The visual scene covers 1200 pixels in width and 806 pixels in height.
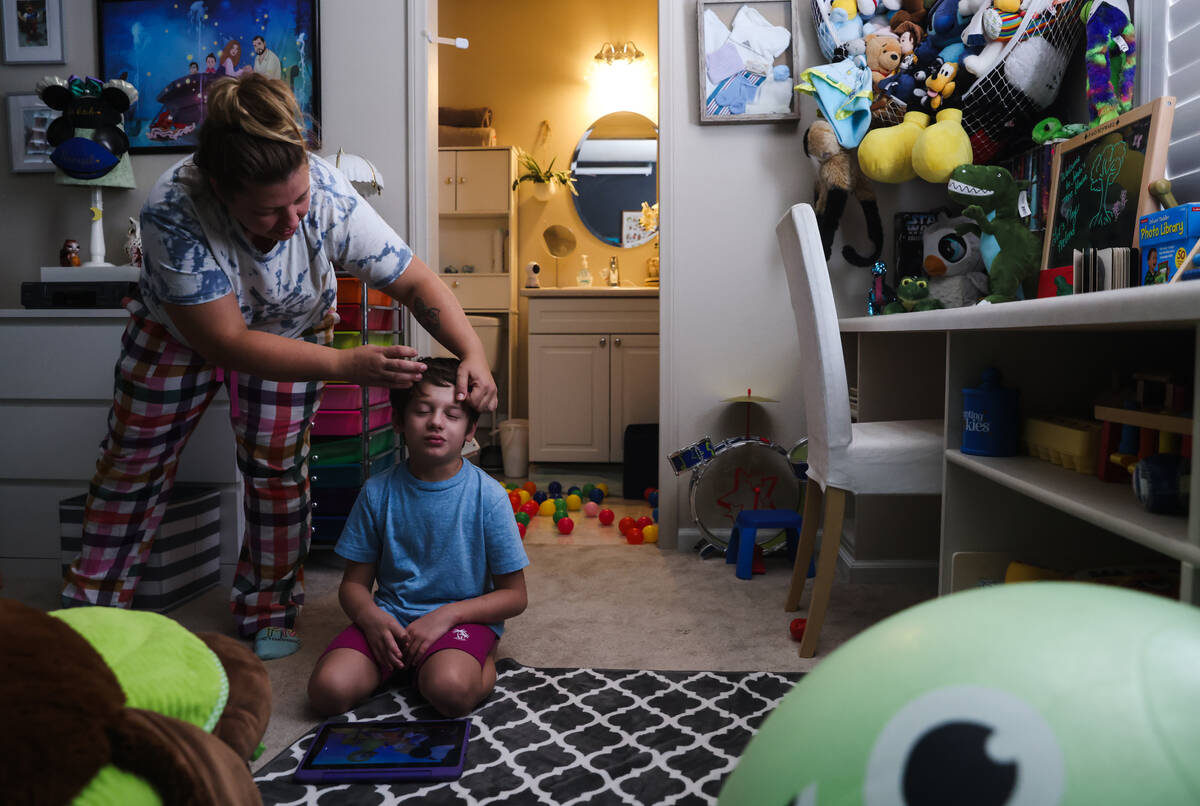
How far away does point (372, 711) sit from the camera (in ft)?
4.90

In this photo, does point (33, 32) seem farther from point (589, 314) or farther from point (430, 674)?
point (430, 674)

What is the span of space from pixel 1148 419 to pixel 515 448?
10.3 ft

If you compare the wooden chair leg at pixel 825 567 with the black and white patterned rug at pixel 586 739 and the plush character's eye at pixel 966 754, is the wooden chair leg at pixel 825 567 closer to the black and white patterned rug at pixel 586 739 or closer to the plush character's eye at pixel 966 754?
the black and white patterned rug at pixel 586 739

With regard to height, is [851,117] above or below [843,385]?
above

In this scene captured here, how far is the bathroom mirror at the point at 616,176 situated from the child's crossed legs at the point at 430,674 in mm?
3346

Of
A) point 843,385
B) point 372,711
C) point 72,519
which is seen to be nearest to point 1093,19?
point 843,385

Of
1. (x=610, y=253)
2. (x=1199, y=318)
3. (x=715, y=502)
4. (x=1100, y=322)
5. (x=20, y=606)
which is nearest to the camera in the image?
(x=20, y=606)

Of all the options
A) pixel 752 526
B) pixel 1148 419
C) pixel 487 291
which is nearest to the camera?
pixel 1148 419

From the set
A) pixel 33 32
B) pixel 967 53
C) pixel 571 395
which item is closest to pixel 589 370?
pixel 571 395

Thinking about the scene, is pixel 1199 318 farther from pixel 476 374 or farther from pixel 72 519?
pixel 72 519

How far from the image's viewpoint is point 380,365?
1460 millimetres

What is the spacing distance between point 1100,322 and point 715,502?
173cm

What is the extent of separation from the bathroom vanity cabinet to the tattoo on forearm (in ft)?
7.81

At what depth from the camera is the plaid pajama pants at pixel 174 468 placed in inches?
67.6
